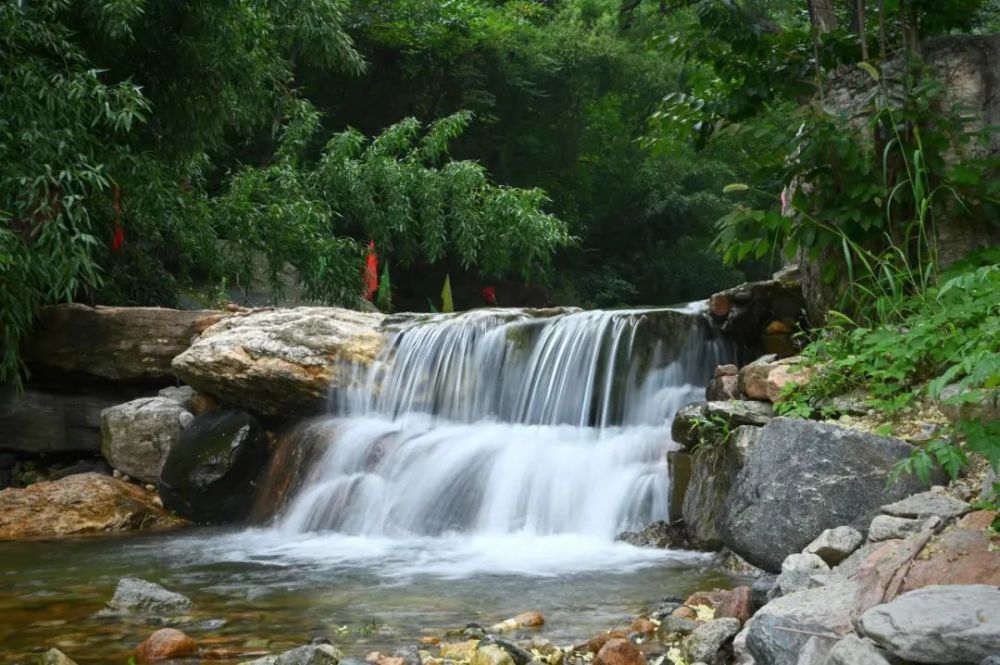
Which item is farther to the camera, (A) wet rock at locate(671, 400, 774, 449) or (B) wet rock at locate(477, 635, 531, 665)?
(A) wet rock at locate(671, 400, 774, 449)

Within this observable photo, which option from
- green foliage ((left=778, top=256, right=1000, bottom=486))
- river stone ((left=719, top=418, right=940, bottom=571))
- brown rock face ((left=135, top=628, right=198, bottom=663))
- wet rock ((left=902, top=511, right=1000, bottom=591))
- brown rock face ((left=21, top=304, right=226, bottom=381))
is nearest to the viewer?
wet rock ((left=902, top=511, right=1000, bottom=591))

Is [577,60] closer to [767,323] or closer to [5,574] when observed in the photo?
[767,323]

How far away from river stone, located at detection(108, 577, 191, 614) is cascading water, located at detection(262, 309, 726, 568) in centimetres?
192

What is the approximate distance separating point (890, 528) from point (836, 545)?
27 cm

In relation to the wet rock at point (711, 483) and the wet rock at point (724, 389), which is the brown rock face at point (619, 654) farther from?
the wet rock at point (724, 389)

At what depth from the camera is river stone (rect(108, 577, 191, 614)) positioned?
5.16 m

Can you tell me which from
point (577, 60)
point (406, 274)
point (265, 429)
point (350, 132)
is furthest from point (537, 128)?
point (265, 429)

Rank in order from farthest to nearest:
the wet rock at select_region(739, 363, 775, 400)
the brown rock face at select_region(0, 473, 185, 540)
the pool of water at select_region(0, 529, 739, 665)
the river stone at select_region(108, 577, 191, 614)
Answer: the brown rock face at select_region(0, 473, 185, 540), the wet rock at select_region(739, 363, 775, 400), the river stone at select_region(108, 577, 191, 614), the pool of water at select_region(0, 529, 739, 665)

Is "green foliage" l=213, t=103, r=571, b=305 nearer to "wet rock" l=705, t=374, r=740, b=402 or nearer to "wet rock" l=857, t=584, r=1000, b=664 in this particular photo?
"wet rock" l=705, t=374, r=740, b=402

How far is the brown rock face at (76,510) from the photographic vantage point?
8305mm

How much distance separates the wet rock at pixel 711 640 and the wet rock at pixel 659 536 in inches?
97.7

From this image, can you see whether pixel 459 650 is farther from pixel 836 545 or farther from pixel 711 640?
pixel 836 545

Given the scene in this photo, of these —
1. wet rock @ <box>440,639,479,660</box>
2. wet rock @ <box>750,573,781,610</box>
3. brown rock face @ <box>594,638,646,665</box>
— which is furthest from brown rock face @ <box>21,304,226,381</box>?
brown rock face @ <box>594,638,646,665</box>

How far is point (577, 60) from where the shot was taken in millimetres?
21469
